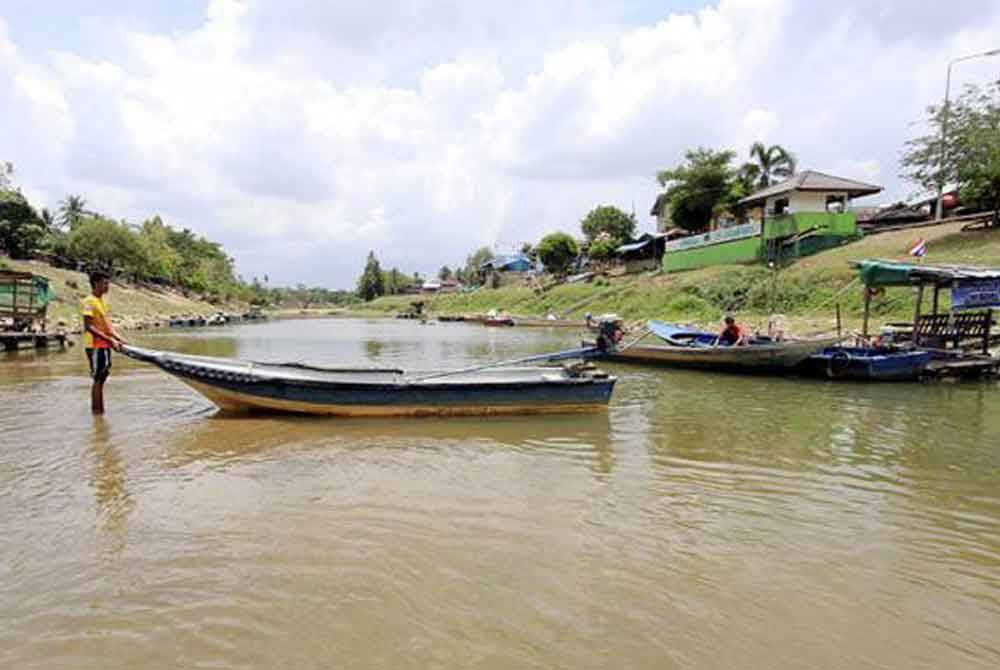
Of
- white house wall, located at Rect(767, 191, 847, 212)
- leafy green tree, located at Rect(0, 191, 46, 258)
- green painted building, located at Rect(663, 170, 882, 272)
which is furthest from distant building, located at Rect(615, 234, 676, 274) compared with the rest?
leafy green tree, located at Rect(0, 191, 46, 258)

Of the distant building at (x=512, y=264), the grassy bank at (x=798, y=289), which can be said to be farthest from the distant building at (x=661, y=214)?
the distant building at (x=512, y=264)

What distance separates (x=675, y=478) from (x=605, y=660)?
4021 mm

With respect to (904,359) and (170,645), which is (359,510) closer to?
(170,645)

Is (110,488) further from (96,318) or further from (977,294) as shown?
(977,294)

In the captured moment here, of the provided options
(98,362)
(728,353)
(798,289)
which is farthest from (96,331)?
(798,289)

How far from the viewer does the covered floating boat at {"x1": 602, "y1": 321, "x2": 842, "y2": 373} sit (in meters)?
15.8

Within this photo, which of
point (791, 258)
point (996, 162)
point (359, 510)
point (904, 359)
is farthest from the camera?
point (791, 258)

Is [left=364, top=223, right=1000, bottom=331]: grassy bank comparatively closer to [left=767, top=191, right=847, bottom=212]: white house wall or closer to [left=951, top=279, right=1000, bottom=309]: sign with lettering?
[left=767, top=191, right=847, bottom=212]: white house wall

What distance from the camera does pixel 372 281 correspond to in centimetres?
12800

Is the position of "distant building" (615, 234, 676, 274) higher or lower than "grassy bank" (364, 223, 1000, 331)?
higher

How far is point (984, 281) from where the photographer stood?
50.3 ft

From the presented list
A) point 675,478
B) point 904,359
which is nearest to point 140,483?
point 675,478

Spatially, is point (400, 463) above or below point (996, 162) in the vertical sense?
below

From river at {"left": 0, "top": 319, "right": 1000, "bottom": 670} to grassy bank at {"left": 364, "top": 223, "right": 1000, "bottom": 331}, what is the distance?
15515 mm
